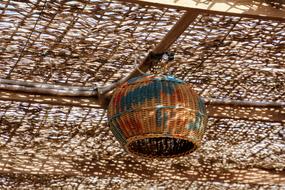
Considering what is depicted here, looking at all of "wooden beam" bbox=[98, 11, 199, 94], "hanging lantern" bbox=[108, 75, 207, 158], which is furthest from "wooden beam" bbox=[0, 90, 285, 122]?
"hanging lantern" bbox=[108, 75, 207, 158]

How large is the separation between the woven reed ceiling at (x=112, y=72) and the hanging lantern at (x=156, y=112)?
10.1 inches

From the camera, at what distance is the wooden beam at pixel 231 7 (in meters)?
2.72

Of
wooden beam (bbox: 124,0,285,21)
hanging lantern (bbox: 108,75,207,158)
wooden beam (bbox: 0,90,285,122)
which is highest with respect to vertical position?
wooden beam (bbox: 124,0,285,21)

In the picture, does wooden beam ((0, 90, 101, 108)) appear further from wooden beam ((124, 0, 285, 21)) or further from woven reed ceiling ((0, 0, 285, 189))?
wooden beam ((124, 0, 285, 21))

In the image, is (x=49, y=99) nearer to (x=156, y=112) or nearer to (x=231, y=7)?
(x=156, y=112)

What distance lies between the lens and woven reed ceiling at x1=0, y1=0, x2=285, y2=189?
338 centimetres

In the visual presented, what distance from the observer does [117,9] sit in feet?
10.7

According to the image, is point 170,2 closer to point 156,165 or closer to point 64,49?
point 64,49

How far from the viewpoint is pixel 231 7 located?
2818 mm

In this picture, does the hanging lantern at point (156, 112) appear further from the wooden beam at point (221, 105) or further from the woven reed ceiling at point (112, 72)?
the wooden beam at point (221, 105)

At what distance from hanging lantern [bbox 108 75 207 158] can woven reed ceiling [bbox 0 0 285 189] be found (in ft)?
0.84

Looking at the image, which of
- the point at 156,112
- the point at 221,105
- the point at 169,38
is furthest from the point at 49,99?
the point at 156,112

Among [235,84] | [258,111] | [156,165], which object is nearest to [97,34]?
[235,84]

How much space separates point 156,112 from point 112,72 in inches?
57.3
